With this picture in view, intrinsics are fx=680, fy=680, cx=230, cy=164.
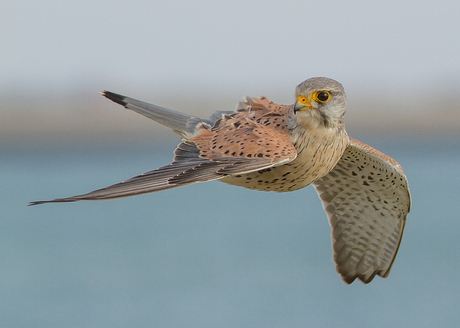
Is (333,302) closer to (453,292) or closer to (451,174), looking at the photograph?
(453,292)

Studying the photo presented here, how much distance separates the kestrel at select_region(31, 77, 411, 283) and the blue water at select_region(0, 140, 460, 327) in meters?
29.6

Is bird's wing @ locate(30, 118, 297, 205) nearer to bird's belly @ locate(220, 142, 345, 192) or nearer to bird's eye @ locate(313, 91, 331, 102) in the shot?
bird's belly @ locate(220, 142, 345, 192)

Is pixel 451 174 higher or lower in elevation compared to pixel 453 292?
higher

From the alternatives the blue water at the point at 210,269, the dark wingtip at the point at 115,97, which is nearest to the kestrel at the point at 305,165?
the dark wingtip at the point at 115,97

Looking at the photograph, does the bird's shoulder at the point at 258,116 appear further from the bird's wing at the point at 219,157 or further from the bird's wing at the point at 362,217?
the bird's wing at the point at 362,217

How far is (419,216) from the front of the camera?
43.3 metres

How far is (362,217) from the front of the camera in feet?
20.0

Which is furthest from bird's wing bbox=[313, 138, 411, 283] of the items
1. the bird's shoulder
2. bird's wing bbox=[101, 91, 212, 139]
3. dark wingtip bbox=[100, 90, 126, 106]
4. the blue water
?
the blue water

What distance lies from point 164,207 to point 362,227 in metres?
49.7

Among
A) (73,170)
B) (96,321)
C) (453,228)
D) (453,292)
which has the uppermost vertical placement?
(73,170)

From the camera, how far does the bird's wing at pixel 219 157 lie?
3830mm

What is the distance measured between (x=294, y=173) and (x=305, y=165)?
97mm

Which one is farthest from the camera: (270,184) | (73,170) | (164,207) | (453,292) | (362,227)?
(73,170)

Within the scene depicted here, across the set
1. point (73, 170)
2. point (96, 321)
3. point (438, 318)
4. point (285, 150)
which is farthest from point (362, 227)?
point (73, 170)
